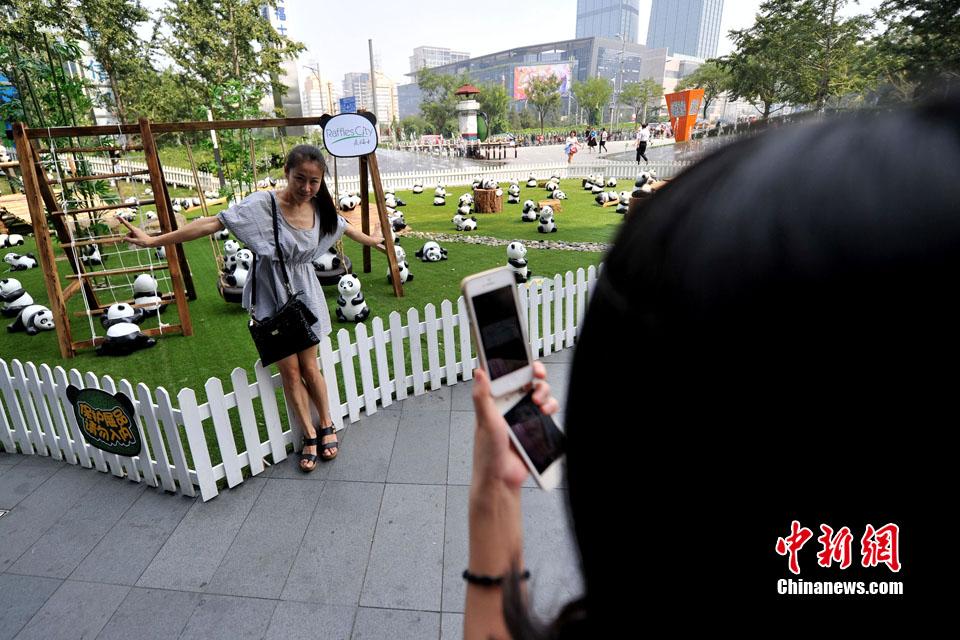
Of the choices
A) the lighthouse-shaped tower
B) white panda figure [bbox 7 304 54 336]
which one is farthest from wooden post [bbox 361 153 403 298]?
the lighthouse-shaped tower

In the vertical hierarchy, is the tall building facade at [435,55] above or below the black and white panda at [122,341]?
above

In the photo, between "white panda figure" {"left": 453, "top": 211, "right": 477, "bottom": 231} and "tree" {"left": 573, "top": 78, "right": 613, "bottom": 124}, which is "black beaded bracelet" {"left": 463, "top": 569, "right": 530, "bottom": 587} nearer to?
"white panda figure" {"left": 453, "top": 211, "right": 477, "bottom": 231}

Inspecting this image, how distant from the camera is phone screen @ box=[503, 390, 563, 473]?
2.98 feet

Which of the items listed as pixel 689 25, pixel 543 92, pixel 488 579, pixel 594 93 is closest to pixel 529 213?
pixel 488 579

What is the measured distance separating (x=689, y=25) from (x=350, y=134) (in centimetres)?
19648

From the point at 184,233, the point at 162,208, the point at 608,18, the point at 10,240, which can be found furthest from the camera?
the point at 608,18

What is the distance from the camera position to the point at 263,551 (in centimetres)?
297

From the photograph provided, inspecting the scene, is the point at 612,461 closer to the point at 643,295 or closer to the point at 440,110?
the point at 643,295

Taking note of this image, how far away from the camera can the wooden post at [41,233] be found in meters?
5.13

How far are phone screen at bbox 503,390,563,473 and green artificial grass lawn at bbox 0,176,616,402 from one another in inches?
49.7

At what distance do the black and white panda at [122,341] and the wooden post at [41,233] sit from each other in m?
0.36

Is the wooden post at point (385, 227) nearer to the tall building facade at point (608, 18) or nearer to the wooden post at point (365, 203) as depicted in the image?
the wooden post at point (365, 203)

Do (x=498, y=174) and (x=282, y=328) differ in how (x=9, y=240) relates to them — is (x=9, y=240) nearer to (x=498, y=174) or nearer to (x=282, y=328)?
(x=282, y=328)

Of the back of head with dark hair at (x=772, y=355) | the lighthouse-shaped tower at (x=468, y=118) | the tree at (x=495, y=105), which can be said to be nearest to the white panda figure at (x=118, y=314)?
the back of head with dark hair at (x=772, y=355)
